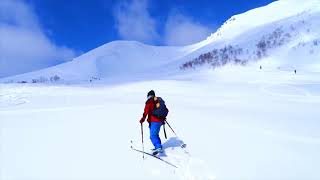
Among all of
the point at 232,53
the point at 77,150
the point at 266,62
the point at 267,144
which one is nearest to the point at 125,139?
the point at 77,150

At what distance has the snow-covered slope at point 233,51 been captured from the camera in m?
62.7

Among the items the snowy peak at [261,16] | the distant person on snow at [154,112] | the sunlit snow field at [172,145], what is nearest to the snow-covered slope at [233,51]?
the snowy peak at [261,16]

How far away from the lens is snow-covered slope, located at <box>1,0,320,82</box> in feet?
206

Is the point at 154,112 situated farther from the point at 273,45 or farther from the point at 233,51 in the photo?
the point at 233,51

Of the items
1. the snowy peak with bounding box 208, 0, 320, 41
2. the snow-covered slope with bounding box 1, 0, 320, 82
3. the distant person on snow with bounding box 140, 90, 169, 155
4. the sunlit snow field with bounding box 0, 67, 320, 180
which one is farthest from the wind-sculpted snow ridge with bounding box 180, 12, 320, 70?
the distant person on snow with bounding box 140, 90, 169, 155

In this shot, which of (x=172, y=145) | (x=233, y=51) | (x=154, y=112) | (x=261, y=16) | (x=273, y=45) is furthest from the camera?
(x=261, y=16)

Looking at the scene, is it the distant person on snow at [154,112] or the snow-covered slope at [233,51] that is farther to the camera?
the snow-covered slope at [233,51]

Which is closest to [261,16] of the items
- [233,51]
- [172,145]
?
[233,51]

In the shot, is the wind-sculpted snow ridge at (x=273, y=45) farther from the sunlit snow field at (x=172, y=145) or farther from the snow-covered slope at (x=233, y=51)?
the sunlit snow field at (x=172, y=145)

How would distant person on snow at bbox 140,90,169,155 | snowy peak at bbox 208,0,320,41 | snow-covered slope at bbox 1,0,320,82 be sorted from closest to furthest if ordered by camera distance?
distant person on snow at bbox 140,90,169,155, snow-covered slope at bbox 1,0,320,82, snowy peak at bbox 208,0,320,41

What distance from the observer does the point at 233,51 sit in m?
75.9

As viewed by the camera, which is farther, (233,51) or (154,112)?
(233,51)

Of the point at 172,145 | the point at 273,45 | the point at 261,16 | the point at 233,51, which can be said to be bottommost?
the point at 172,145

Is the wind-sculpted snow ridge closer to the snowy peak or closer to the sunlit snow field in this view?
the snowy peak
